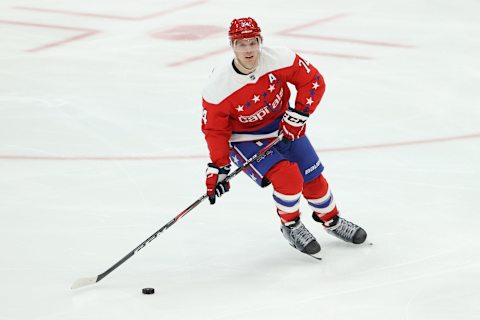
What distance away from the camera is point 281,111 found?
13.3 ft

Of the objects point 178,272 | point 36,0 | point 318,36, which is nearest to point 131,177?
point 178,272

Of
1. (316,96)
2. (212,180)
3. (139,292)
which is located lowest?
(139,292)

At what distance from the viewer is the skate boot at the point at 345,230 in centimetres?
412

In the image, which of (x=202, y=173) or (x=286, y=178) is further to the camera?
(x=202, y=173)

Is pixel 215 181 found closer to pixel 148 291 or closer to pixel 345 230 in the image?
pixel 148 291

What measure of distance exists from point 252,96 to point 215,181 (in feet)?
1.14

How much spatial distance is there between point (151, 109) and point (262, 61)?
243cm

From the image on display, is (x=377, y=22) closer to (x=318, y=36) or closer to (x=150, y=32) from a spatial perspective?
(x=318, y=36)

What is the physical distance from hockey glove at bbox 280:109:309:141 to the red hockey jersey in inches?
1.9

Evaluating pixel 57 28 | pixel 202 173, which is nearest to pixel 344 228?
pixel 202 173

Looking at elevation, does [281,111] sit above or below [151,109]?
above

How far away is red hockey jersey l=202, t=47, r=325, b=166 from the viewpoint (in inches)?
152

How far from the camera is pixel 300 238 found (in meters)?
4.00

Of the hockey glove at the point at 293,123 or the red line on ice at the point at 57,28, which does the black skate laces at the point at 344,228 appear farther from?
the red line on ice at the point at 57,28
